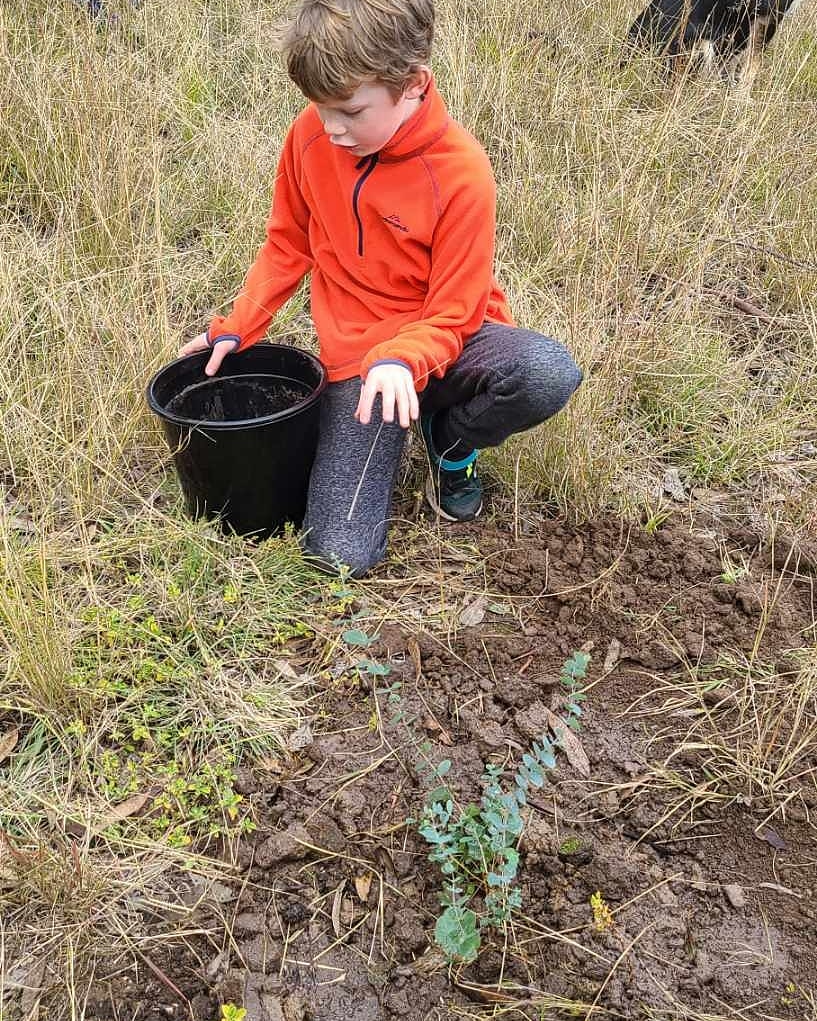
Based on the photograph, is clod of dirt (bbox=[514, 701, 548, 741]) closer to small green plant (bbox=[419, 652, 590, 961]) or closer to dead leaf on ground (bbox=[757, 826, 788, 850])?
small green plant (bbox=[419, 652, 590, 961])

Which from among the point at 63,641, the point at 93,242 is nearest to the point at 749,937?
the point at 63,641

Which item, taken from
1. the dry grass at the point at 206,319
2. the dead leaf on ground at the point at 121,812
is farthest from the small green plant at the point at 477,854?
the dead leaf on ground at the point at 121,812

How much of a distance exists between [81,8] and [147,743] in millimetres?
2704

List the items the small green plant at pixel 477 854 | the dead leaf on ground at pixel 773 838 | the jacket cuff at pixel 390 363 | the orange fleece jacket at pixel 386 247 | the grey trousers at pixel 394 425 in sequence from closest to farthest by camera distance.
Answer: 1. the small green plant at pixel 477 854
2. the dead leaf on ground at pixel 773 838
3. the jacket cuff at pixel 390 363
4. the orange fleece jacket at pixel 386 247
5. the grey trousers at pixel 394 425

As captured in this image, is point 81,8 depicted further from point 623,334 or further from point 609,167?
point 623,334

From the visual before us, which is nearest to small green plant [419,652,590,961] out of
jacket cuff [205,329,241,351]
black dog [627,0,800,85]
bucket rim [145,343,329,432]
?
bucket rim [145,343,329,432]

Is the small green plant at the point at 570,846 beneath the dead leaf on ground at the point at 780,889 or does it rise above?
above

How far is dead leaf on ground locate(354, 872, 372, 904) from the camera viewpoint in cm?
145

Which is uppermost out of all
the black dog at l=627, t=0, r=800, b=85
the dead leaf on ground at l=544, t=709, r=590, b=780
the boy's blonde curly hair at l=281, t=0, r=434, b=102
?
the boy's blonde curly hair at l=281, t=0, r=434, b=102

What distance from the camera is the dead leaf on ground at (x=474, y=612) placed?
1.92 m

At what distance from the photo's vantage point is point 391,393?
1567 mm

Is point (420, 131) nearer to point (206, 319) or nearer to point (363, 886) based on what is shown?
point (206, 319)

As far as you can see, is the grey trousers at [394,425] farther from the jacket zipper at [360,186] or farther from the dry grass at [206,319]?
the jacket zipper at [360,186]

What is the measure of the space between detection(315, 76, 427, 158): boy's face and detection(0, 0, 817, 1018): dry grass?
2.68 ft
